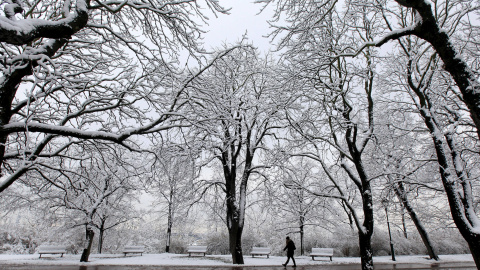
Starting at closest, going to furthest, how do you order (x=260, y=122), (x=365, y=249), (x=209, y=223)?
(x=365, y=249) → (x=260, y=122) → (x=209, y=223)

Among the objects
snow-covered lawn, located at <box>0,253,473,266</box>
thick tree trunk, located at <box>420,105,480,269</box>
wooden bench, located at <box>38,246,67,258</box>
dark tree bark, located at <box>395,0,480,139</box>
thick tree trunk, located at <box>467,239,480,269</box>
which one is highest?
dark tree bark, located at <box>395,0,480,139</box>

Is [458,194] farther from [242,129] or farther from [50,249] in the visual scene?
[50,249]

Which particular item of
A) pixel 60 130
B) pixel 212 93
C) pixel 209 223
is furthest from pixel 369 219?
pixel 209 223

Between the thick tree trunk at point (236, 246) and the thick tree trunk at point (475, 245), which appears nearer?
the thick tree trunk at point (475, 245)

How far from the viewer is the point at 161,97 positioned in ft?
25.5

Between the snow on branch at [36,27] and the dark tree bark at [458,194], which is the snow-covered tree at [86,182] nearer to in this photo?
the snow on branch at [36,27]

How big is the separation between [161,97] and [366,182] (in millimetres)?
7573

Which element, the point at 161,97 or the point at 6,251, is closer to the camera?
the point at 161,97

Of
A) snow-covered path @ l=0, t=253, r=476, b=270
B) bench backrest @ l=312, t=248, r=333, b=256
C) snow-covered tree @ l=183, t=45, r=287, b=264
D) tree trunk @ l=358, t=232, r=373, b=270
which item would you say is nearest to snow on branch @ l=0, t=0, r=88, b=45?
snow-covered tree @ l=183, t=45, r=287, b=264

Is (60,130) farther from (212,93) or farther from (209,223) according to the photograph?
(209,223)

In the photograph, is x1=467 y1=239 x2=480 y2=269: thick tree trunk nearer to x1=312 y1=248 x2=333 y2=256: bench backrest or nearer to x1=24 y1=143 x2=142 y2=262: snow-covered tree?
x1=24 y1=143 x2=142 y2=262: snow-covered tree

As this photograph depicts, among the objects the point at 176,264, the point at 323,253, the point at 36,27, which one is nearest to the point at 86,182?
the point at 176,264

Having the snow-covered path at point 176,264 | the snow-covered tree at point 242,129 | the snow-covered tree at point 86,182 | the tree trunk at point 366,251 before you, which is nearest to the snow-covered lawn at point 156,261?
the snow-covered path at point 176,264

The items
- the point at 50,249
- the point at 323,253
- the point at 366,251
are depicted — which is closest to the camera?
the point at 366,251
